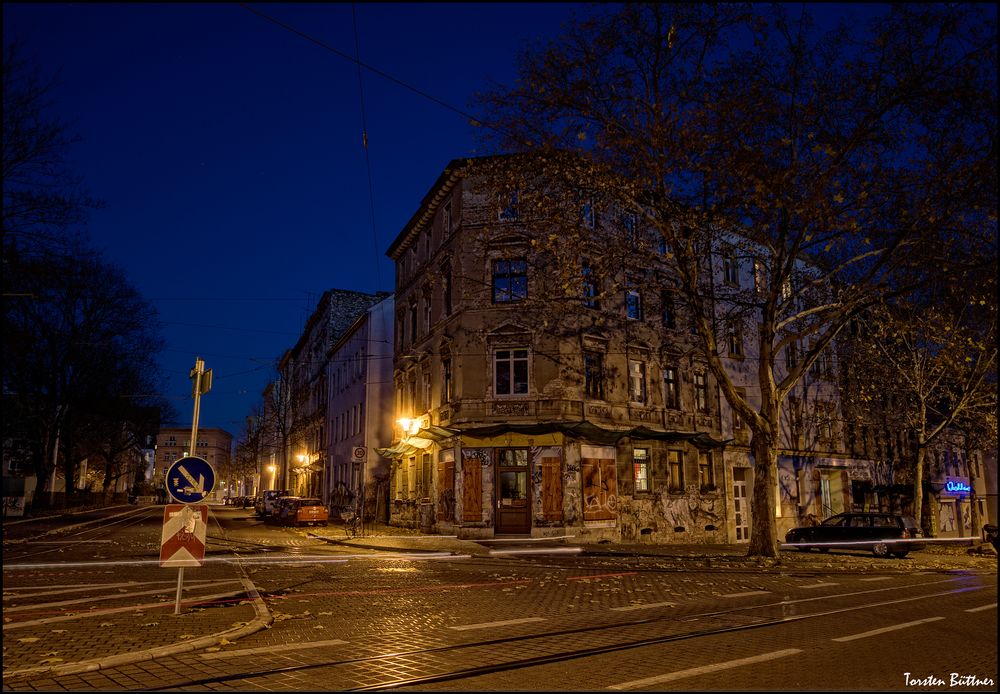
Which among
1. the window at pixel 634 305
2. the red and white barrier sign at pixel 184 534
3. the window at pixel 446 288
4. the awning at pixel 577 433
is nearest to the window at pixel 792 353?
the awning at pixel 577 433

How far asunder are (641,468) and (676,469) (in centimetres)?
221

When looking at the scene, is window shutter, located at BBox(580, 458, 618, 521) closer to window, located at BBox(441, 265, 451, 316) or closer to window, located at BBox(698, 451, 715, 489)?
window, located at BBox(698, 451, 715, 489)

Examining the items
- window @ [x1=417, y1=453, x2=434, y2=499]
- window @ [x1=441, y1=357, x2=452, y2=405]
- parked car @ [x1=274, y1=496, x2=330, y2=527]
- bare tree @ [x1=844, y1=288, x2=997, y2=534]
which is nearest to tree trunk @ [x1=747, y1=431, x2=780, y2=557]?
bare tree @ [x1=844, y1=288, x2=997, y2=534]

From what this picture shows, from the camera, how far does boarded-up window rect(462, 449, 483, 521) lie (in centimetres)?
2668

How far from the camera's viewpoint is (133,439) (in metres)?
68.9

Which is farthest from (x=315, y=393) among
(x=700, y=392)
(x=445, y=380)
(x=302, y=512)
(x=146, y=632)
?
(x=146, y=632)

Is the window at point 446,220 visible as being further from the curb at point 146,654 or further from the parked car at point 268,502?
the curb at point 146,654

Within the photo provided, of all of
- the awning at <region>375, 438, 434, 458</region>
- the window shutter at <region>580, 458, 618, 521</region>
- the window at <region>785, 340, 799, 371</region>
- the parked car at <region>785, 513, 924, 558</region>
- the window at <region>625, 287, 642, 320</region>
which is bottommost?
the parked car at <region>785, 513, 924, 558</region>

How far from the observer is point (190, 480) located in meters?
9.66

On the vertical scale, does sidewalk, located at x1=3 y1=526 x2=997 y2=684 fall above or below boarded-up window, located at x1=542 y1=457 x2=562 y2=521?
below

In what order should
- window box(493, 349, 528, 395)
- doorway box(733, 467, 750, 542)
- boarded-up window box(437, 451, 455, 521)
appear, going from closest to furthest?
window box(493, 349, 528, 395) < boarded-up window box(437, 451, 455, 521) < doorway box(733, 467, 750, 542)

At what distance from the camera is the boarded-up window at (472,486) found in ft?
87.5

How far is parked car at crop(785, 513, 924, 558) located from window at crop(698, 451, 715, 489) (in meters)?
5.03

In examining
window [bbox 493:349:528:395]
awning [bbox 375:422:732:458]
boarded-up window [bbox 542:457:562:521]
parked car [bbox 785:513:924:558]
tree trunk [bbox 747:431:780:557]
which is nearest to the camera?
tree trunk [bbox 747:431:780:557]
